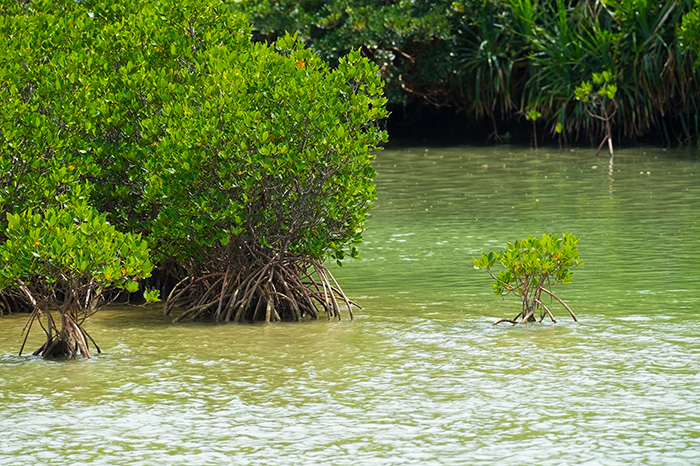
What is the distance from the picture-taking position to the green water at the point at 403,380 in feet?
18.6

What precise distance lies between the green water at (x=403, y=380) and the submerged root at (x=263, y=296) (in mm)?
157

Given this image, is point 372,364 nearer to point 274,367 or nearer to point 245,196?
point 274,367

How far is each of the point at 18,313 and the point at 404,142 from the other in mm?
16098

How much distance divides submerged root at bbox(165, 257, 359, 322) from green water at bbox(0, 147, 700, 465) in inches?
6.2

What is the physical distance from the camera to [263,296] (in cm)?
862

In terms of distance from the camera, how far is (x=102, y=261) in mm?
7090

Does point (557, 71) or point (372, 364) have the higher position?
point (557, 71)

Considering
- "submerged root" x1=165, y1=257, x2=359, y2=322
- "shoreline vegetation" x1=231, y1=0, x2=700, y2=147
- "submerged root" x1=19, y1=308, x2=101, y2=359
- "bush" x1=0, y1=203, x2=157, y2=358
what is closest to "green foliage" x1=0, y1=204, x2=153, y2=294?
"bush" x1=0, y1=203, x2=157, y2=358

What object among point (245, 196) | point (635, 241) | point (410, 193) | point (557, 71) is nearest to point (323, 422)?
point (245, 196)

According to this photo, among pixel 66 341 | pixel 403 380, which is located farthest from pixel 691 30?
pixel 66 341

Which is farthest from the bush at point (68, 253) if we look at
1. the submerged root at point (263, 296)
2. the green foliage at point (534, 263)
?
the green foliage at point (534, 263)

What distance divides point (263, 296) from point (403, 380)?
2.02m

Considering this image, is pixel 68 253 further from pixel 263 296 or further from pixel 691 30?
pixel 691 30

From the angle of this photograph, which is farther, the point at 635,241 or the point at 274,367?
the point at 635,241
